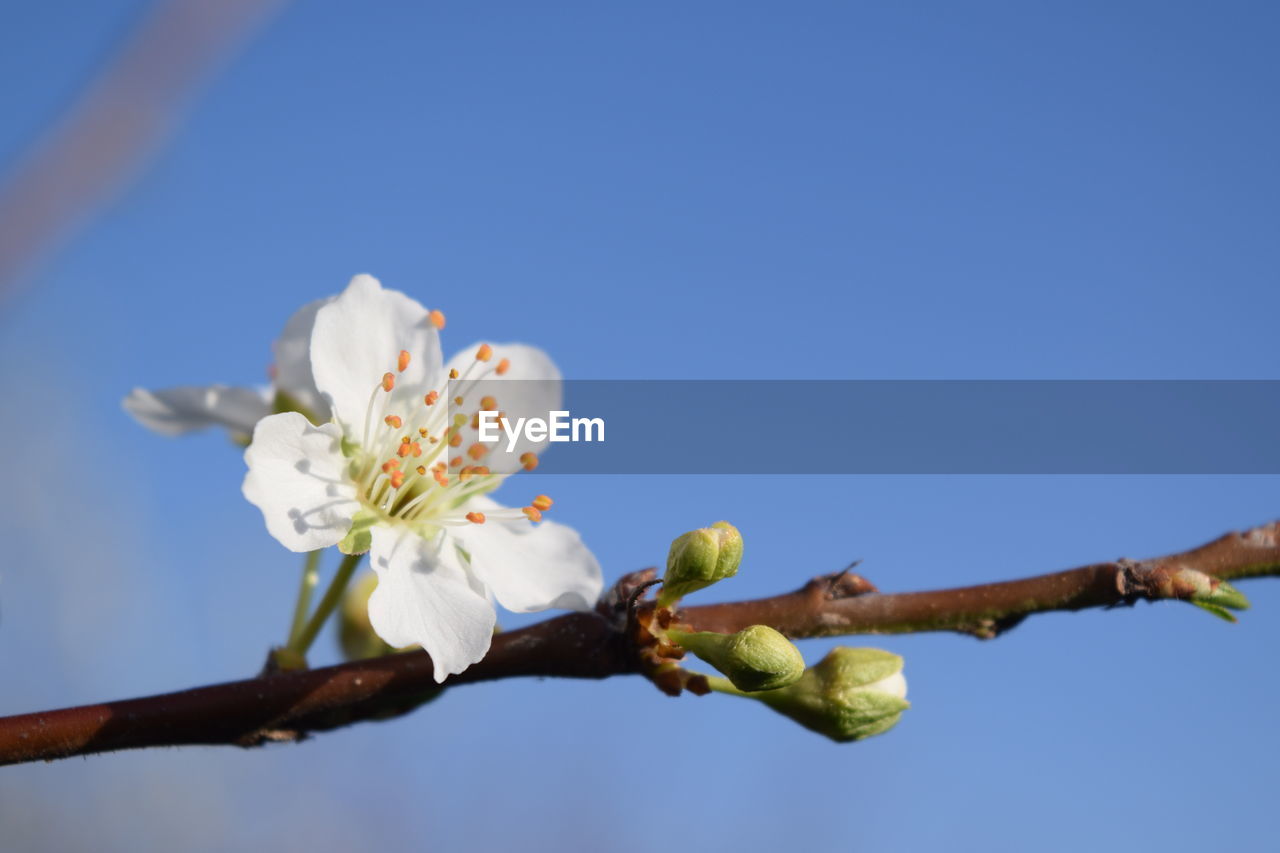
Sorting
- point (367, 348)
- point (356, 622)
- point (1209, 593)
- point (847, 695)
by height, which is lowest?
point (847, 695)

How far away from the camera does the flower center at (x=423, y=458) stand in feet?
6.48

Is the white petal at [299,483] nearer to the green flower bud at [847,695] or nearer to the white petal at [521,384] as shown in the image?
the white petal at [521,384]

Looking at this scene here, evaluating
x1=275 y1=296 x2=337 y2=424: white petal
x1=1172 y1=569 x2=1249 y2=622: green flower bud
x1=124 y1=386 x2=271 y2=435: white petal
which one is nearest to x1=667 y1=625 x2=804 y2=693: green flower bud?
x1=1172 y1=569 x2=1249 y2=622: green flower bud

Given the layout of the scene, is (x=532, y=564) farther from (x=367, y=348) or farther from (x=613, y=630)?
(x=367, y=348)

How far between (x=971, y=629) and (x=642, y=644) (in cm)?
51

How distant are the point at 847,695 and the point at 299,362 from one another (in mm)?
1251

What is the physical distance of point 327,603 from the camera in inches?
76.9

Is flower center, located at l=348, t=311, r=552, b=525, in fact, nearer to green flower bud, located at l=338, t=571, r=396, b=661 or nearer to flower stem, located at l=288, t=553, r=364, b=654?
flower stem, located at l=288, t=553, r=364, b=654

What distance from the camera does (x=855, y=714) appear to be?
163cm

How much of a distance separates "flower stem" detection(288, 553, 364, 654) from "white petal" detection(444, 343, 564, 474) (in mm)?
452

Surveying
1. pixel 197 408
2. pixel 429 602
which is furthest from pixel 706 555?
pixel 197 408

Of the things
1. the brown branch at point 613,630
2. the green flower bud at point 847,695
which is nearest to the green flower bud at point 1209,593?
the brown branch at point 613,630

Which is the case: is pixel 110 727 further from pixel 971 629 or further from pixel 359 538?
pixel 971 629

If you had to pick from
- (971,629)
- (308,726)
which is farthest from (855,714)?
(308,726)
